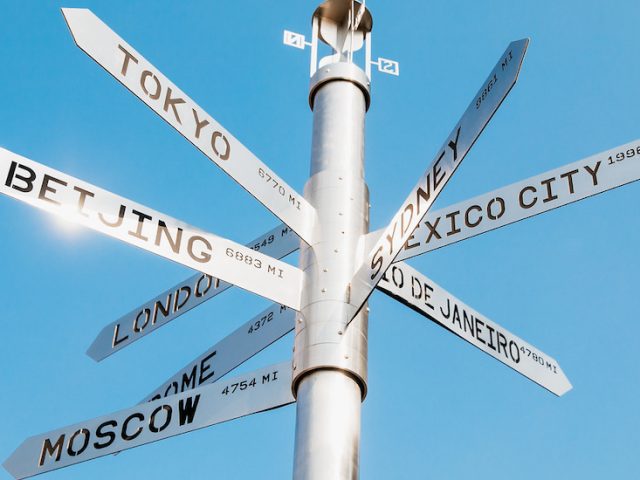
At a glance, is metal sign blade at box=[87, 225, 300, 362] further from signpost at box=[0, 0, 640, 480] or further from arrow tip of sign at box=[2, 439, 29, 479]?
arrow tip of sign at box=[2, 439, 29, 479]

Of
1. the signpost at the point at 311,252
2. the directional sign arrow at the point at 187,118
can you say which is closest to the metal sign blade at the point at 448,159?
the signpost at the point at 311,252

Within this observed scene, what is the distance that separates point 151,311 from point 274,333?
901 millimetres

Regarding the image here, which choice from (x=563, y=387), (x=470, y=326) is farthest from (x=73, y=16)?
(x=563, y=387)

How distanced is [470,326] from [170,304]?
1.77m

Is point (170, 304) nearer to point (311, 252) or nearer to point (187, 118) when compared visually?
point (311, 252)

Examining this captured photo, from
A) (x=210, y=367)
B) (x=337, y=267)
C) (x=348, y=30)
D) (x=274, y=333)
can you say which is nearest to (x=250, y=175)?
(x=337, y=267)

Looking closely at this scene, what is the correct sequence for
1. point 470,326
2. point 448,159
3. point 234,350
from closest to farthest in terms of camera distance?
1. point 448,159
2. point 470,326
3. point 234,350

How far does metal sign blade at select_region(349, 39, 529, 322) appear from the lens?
4.10 m

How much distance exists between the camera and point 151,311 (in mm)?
6145

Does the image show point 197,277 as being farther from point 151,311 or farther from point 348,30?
point 348,30

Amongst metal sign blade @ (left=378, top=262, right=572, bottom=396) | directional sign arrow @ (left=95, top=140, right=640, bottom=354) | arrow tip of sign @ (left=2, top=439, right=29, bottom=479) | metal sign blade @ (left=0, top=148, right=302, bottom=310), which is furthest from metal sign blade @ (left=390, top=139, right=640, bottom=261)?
arrow tip of sign @ (left=2, top=439, right=29, bottom=479)

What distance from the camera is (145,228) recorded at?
4820 mm

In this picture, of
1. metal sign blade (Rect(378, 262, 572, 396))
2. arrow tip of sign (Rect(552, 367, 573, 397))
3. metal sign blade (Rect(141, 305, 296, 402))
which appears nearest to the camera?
metal sign blade (Rect(378, 262, 572, 396))

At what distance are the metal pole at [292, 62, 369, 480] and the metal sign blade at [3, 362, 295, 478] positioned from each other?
7.4 inches
